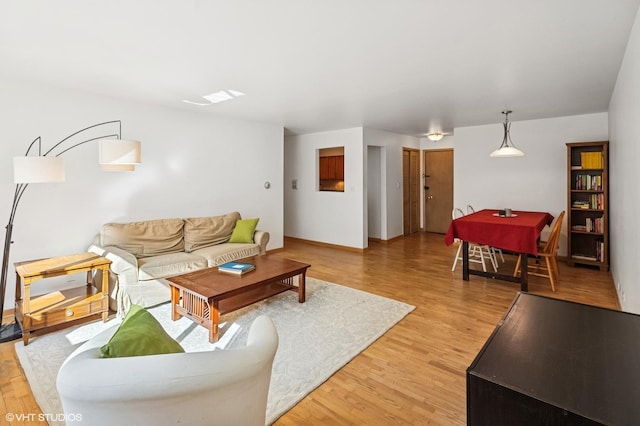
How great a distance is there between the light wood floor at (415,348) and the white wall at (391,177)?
178cm

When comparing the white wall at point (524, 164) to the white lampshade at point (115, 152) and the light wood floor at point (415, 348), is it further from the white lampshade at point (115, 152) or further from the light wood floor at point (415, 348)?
Result: the white lampshade at point (115, 152)

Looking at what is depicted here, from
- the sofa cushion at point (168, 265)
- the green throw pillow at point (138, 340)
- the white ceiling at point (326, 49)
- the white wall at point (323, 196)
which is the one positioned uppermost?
the white ceiling at point (326, 49)

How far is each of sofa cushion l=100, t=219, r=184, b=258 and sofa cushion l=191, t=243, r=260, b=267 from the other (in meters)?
0.35

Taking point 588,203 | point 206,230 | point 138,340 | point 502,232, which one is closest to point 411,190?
point 588,203

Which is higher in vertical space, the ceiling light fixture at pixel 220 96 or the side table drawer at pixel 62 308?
the ceiling light fixture at pixel 220 96

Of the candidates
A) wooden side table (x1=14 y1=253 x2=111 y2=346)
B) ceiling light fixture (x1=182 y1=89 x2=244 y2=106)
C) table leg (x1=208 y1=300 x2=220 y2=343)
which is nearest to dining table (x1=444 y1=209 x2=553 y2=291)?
table leg (x1=208 y1=300 x2=220 y2=343)

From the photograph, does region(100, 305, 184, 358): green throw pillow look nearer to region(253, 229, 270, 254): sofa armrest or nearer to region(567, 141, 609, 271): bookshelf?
region(253, 229, 270, 254): sofa armrest

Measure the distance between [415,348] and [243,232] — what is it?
2.90 m

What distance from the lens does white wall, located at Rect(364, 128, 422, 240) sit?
6.85 metres

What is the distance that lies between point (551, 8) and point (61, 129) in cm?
456

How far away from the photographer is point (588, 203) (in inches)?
199

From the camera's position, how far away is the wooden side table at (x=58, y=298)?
277 centimetres

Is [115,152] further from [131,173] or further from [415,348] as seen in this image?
[415,348]

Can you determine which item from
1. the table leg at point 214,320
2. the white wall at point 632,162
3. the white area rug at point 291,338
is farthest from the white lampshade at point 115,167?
the white wall at point 632,162
